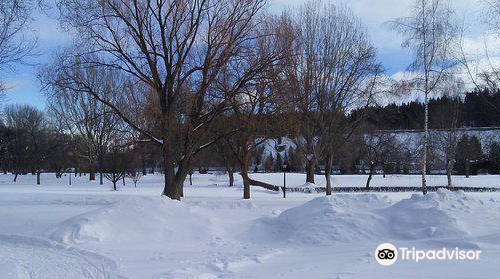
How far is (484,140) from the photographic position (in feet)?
231

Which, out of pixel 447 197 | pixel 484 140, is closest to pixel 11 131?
pixel 484 140

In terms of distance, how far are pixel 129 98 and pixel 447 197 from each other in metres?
15.8

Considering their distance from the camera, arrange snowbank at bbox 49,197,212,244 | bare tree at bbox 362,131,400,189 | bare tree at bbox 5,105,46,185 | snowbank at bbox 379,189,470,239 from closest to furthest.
A: snowbank at bbox 379,189,470,239, snowbank at bbox 49,197,212,244, bare tree at bbox 362,131,400,189, bare tree at bbox 5,105,46,185

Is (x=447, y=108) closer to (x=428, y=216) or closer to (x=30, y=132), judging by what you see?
(x=428, y=216)

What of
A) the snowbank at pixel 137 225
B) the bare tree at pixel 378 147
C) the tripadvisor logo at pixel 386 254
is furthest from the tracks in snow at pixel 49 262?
the bare tree at pixel 378 147

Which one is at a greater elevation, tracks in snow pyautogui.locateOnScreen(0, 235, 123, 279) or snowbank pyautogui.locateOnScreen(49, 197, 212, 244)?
snowbank pyautogui.locateOnScreen(49, 197, 212, 244)

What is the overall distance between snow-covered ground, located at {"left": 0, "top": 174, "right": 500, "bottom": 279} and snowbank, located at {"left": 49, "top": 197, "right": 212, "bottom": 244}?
0.02 meters

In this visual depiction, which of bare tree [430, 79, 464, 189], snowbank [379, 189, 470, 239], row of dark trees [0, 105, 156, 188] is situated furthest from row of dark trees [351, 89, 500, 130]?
row of dark trees [0, 105, 156, 188]

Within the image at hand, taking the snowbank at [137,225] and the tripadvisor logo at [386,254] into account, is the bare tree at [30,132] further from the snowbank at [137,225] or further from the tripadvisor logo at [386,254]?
the tripadvisor logo at [386,254]

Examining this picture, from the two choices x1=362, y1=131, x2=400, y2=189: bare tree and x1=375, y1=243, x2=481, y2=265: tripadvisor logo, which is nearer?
x1=375, y1=243, x2=481, y2=265: tripadvisor logo

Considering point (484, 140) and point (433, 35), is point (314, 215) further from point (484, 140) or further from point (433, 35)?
point (484, 140)

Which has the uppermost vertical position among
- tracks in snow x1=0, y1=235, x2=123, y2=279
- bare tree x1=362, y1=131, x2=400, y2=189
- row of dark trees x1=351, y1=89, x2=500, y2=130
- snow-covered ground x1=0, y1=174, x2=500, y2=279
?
row of dark trees x1=351, y1=89, x2=500, y2=130

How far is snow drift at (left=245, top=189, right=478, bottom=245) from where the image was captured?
34.1ft

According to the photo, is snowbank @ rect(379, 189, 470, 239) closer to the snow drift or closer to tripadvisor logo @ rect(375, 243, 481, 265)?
the snow drift
